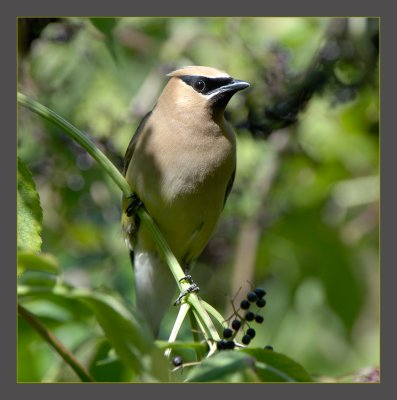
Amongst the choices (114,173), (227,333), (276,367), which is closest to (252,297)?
(227,333)

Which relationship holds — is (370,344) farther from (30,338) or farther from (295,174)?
(30,338)

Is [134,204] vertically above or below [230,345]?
above

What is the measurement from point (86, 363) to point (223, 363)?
1.91 feet

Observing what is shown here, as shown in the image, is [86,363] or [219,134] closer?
[86,363]

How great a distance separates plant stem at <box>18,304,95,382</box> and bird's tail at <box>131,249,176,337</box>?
149cm

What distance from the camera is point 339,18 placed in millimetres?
3199

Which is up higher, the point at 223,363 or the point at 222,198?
the point at 222,198

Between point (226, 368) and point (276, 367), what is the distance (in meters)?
0.22

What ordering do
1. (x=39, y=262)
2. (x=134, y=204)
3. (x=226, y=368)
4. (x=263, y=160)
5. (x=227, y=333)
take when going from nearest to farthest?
(x=226, y=368)
(x=39, y=262)
(x=227, y=333)
(x=134, y=204)
(x=263, y=160)

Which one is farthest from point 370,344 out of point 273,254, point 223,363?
point 223,363

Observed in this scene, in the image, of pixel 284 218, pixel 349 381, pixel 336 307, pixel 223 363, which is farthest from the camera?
pixel 284 218

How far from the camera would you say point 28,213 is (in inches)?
80.0

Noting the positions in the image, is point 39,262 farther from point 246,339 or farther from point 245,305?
point 245,305

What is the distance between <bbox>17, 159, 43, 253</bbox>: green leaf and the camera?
6.54 feet
